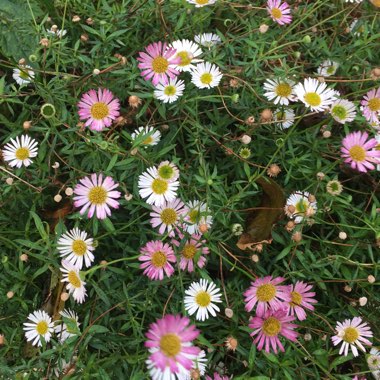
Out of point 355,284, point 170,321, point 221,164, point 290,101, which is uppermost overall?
point 290,101

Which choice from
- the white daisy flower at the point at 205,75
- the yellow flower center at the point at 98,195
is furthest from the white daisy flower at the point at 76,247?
the white daisy flower at the point at 205,75

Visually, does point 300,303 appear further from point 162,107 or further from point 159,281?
point 162,107

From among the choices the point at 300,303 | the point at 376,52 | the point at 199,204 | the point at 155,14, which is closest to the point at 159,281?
the point at 199,204

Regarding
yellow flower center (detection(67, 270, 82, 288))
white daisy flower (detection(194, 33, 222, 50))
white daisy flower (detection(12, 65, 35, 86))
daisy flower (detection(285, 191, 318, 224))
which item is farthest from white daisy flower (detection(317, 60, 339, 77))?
yellow flower center (detection(67, 270, 82, 288))

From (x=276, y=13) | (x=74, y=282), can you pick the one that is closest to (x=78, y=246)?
(x=74, y=282)

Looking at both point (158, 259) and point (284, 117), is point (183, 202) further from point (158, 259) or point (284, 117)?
point (284, 117)

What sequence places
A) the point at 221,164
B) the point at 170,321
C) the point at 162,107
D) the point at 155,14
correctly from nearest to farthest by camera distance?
1. the point at 170,321
2. the point at 162,107
3. the point at 221,164
4. the point at 155,14

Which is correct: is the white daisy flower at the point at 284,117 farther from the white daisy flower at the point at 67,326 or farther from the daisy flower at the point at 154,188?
the white daisy flower at the point at 67,326
